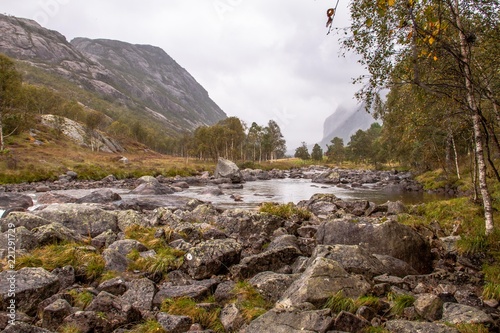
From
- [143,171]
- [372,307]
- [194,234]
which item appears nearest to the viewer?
[372,307]

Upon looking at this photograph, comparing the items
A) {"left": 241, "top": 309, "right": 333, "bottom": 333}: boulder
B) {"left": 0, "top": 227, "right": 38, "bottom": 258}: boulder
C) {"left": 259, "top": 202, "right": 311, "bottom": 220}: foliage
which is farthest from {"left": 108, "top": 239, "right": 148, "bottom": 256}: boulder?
{"left": 259, "top": 202, "right": 311, "bottom": 220}: foliage

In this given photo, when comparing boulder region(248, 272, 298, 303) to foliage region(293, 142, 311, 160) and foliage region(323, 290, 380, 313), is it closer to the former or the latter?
foliage region(323, 290, 380, 313)

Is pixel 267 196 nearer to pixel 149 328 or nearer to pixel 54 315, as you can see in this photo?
pixel 149 328

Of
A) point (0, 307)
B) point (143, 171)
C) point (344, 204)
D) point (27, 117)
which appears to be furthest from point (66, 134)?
point (0, 307)

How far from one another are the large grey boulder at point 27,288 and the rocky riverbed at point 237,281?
0.07ft

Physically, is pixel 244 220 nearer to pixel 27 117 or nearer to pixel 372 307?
pixel 372 307

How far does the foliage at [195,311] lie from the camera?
613 centimetres

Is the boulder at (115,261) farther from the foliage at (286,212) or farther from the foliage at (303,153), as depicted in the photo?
the foliage at (303,153)

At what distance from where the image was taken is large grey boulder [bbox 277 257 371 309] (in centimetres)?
622

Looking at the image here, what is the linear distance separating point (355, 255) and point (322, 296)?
2.36 meters

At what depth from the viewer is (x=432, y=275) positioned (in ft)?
26.8

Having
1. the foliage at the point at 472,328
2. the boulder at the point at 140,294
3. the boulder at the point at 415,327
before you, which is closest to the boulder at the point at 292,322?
the boulder at the point at 415,327

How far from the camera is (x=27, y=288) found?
21.8ft

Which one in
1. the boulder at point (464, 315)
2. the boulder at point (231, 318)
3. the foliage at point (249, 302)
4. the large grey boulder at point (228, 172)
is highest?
the large grey boulder at point (228, 172)
